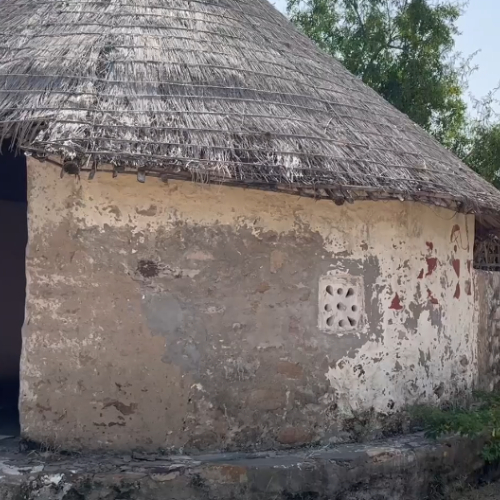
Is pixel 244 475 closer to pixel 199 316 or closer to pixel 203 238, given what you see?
pixel 199 316

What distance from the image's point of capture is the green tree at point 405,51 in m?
12.5

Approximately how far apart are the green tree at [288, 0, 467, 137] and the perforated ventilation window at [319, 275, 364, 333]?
7624 mm

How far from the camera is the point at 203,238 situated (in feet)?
16.7

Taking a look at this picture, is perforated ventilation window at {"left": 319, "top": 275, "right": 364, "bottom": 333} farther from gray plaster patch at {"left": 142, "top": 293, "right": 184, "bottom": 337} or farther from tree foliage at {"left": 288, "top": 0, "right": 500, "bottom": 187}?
tree foliage at {"left": 288, "top": 0, "right": 500, "bottom": 187}

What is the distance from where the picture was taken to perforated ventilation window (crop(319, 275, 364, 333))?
17.8 ft

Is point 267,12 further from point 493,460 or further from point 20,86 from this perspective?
point 493,460

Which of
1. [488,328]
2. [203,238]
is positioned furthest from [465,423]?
[203,238]

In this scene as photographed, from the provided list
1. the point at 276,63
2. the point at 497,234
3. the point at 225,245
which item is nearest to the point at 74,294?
the point at 225,245

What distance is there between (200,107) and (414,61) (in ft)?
27.2

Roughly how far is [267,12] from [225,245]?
9.53 ft

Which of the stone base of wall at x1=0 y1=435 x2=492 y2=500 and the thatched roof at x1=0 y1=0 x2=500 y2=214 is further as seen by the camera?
the thatched roof at x1=0 y1=0 x2=500 y2=214

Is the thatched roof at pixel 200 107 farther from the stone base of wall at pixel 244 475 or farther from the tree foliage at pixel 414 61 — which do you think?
the tree foliage at pixel 414 61

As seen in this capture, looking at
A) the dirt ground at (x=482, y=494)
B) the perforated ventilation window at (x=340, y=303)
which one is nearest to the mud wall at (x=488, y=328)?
the dirt ground at (x=482, y=494)

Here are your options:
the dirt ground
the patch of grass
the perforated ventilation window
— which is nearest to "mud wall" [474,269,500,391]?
the patch of grass
